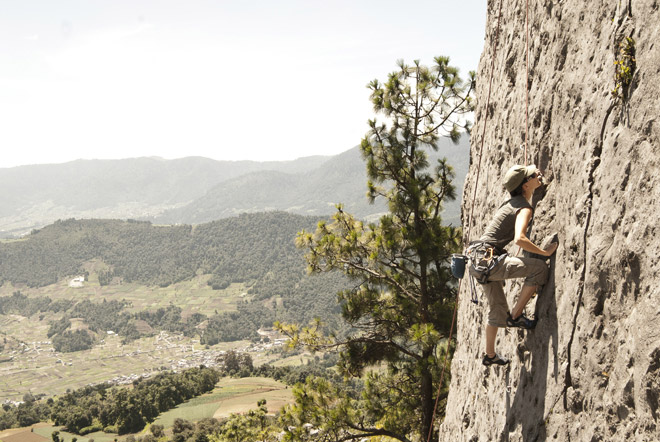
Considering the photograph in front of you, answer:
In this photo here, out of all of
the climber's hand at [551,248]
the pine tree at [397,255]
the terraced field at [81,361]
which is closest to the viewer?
the climber's hand at [551,248]

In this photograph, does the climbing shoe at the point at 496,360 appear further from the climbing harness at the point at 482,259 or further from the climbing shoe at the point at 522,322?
the climbing harness at the point at 482,259

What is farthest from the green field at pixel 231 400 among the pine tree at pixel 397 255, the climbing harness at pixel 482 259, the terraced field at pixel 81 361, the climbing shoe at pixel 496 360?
the terraced field at pixel 81 361

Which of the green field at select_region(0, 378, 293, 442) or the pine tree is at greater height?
the pine tree

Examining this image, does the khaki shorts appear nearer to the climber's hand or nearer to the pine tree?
the climber's hand

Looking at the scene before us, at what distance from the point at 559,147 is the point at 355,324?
881cm

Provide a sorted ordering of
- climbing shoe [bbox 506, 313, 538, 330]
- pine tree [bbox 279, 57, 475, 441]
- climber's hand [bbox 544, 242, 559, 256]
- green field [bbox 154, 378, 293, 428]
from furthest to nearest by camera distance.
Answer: green field [bbox 154, 378, 293, 428] → pine tree [bbox 279, 57, 475, 441] → climbing shoe [bbox 506, 313, 538, 330] → climber's hand [bbox 544, 242, 559, 256]

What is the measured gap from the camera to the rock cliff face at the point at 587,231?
3.47 m

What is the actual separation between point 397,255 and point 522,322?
710 cm

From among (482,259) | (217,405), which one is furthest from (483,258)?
(217,405)

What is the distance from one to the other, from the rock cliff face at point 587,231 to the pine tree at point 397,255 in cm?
529

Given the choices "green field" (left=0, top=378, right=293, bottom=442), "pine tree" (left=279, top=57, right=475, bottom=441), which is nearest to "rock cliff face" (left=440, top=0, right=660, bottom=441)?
"pine tree" (left=279, top=57, right=475, bottom=441)

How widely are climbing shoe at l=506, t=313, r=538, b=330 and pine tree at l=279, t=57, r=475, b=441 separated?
631cm

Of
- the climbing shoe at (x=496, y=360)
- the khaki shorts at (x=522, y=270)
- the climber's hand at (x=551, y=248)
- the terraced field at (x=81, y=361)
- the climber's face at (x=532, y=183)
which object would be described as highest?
the climber's face at (x=532, y=183)

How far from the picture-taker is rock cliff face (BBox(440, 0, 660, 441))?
137 inches
